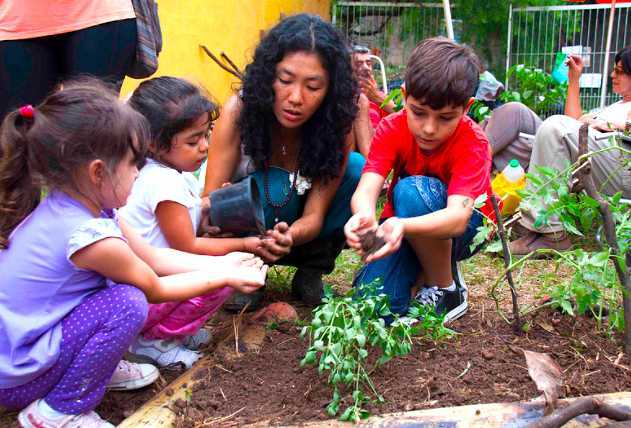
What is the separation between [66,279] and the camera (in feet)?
6.13

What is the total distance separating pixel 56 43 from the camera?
2730 mm

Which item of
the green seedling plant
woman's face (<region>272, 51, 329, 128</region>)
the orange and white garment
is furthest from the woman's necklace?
the green seedling plant

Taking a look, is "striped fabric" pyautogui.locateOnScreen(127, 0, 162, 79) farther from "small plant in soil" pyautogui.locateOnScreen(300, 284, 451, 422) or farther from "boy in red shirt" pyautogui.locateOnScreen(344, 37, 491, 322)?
"small plant in soil" pyautogui.locateOnScreen(300, 284, 451, 422)

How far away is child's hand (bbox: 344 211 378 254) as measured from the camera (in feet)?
7.25

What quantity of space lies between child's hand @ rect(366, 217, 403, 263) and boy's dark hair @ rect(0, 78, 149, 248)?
799mm

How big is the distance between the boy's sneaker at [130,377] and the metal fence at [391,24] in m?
9.40

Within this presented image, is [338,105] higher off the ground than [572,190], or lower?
higher

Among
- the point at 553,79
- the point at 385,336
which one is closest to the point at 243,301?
the point at 385,336

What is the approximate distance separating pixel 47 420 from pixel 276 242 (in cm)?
104

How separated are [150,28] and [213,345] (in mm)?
1338

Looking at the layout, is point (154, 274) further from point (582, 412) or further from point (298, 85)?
point (582, 412)

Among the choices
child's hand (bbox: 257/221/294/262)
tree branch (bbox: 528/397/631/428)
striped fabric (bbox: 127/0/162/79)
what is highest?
striped fabric (bbox: 127/0/162/79)

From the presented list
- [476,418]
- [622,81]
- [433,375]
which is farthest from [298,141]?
[622,81]

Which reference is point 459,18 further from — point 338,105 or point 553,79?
point 338,105
